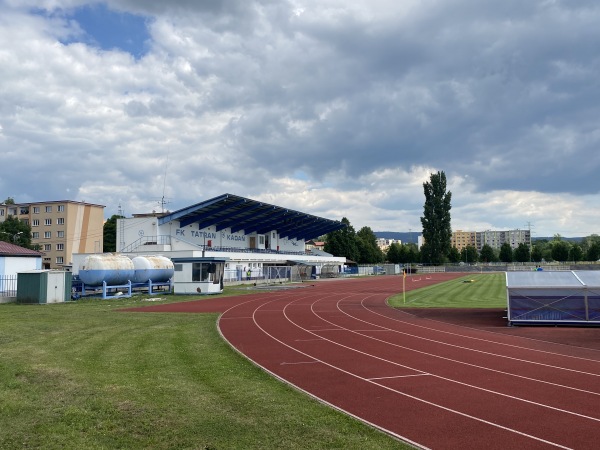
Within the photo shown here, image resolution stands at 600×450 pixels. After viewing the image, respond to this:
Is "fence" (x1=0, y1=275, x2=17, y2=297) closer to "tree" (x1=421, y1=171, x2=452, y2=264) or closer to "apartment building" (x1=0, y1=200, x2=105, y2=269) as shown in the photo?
"apartment building" (x1=0, y1=200, x2=105, y2=269)

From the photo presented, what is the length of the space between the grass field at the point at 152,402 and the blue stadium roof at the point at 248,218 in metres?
46.9

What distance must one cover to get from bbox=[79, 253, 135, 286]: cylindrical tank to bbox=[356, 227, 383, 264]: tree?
85949 millimetres

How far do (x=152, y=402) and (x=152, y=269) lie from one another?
3219 centimetres

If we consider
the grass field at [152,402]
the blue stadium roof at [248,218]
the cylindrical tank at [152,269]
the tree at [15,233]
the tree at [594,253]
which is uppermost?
the blue stadium roof at [248,218]

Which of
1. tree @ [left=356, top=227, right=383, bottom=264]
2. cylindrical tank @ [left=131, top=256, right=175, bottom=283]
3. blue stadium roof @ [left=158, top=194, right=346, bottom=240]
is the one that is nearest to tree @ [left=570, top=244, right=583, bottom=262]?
tree @ [left=356, top=227, right=383, bottom=264]

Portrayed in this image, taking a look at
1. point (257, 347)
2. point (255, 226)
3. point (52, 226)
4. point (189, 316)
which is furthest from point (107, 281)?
point (52, 226)

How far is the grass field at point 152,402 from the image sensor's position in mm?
6891

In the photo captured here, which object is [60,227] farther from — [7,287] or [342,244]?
[7,287]

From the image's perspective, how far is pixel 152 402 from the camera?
339 inches

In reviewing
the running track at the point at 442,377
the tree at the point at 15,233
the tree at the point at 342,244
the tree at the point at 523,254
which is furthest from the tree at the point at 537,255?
the running track at the point at 442,377

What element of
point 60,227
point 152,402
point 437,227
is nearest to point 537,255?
point 437,227

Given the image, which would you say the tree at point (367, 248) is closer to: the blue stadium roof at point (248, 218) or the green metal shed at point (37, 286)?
the blue stadium roof at point (248, 218)

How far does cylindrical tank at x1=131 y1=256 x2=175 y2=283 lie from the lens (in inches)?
1522

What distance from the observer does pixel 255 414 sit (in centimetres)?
809
